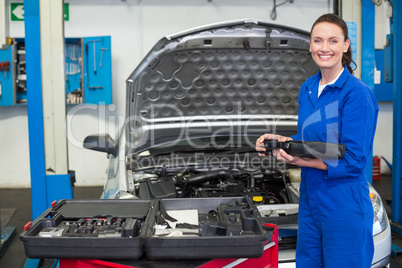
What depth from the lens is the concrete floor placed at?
3.24 meters

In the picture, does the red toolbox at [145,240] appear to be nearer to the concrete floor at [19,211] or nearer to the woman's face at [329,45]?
the woman's face at [329,45]

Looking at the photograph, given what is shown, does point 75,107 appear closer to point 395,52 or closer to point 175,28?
point 175,28

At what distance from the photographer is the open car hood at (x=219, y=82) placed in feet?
7.62

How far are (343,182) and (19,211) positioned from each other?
423 centimetres

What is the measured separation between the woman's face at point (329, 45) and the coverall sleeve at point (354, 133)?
152 millimetres

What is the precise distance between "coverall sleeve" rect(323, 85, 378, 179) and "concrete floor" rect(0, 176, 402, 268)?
1921 millimetres

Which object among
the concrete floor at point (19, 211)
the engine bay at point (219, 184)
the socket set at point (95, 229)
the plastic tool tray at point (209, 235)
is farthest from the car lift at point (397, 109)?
the socket set at point (95, 229)

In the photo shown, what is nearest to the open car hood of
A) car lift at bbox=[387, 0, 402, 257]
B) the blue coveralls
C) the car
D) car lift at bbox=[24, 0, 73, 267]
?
the car

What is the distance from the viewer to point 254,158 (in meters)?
2.81

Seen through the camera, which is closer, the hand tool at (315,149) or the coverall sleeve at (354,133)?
the hand tool at (315,149)

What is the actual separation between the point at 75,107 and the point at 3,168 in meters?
1.69

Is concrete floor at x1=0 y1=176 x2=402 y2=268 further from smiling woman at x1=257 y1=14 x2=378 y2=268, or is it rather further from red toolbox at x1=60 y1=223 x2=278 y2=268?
smiling woman at x1=257 y1=14 x2=378 y2=268

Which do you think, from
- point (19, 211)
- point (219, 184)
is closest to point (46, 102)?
point (219, 184)

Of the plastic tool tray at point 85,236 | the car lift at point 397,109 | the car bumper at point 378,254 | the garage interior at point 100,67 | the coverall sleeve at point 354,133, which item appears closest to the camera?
the plastic tool tray at point 85,236
